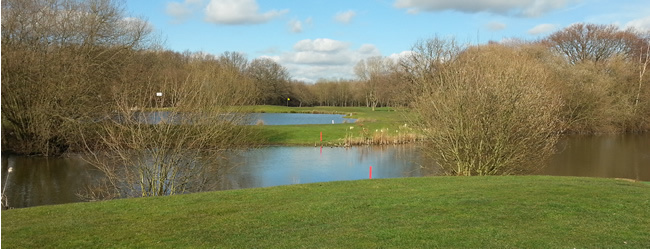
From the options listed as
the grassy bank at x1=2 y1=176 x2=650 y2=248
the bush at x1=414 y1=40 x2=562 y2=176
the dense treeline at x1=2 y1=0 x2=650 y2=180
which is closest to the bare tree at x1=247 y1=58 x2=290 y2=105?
the dense treeline at x1=2 y1=0 x2=650 y2=180

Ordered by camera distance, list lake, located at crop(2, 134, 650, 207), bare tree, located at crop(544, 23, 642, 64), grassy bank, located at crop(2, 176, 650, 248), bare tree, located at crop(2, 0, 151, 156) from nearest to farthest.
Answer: grassy bank, located at crop(2, 176, 650, 248), lake, located at crop(2, 134, 650, 207), bare tree, located at crop(2, 0, 151, 156), bare tree, located at crop(544, 23, 642, 64)

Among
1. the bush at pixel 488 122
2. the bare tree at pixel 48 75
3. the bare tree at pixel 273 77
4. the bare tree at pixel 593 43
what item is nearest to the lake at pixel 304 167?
the bare tree at pixel 48 75

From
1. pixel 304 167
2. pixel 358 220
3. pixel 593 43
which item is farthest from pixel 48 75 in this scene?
pixel 593 43

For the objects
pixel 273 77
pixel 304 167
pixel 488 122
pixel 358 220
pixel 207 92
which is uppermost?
pixel 273 77

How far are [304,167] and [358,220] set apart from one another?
13.6 meters

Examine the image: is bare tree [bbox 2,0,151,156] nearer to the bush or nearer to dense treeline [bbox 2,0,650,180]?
dense treeline [bbox 2,0,650,180]

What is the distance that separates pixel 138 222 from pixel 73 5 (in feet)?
73.1

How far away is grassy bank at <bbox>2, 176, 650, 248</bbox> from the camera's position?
243 inches

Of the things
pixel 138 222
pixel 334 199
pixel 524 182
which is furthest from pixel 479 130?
pixel 138 222

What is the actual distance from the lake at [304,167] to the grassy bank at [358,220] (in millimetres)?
6561

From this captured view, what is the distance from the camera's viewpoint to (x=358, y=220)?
289 inches

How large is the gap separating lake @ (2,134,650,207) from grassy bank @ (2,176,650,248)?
656cm

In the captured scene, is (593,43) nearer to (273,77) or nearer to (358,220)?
(273,77)

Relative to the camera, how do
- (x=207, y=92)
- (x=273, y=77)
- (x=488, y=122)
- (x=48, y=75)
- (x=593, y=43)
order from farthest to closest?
(x=273, y=77), (x=593, y=43), (x=48, y=75), (x=207, y=92), (x=488, y=122)
